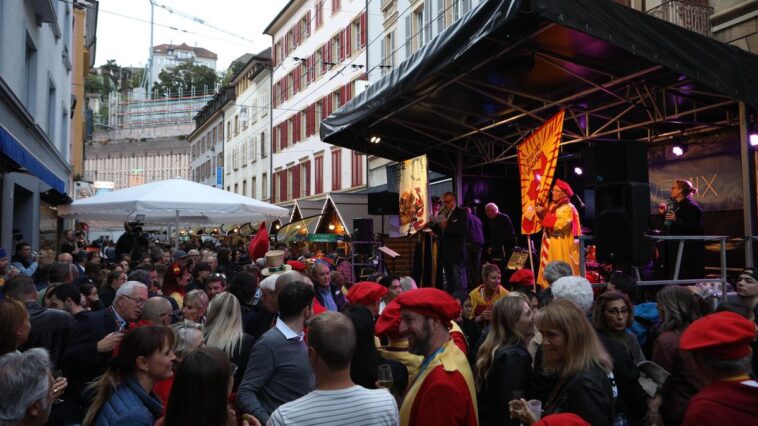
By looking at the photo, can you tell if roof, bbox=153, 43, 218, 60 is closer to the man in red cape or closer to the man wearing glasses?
the man wearing glasses

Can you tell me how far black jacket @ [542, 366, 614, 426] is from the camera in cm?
294

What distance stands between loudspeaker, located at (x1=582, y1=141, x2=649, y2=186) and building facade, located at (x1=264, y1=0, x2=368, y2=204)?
16.7 metres

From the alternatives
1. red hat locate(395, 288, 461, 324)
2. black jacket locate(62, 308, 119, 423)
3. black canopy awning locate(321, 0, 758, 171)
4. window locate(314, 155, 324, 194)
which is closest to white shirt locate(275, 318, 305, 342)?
red hat locate(395, 288, 461, 324)

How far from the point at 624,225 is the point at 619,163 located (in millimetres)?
823

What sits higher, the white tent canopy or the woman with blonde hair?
the white tent canopy

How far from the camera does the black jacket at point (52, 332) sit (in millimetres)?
4373

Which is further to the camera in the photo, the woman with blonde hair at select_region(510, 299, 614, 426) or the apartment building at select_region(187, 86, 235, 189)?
the apartment building at select_region(187, 86, 235, 189)

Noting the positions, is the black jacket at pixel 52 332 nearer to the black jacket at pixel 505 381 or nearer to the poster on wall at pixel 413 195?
the black jacket at pixel 505 381

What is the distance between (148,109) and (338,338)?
302ft

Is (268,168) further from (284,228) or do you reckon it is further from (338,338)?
(338,338)

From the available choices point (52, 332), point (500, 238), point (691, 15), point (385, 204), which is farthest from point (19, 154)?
point (691, 15)

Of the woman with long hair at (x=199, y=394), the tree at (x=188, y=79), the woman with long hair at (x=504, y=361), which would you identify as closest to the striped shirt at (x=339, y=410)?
the woman with long hair at (x=199, y=394)

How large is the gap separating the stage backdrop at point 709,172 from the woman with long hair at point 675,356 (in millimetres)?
8611

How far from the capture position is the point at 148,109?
87250 mm
